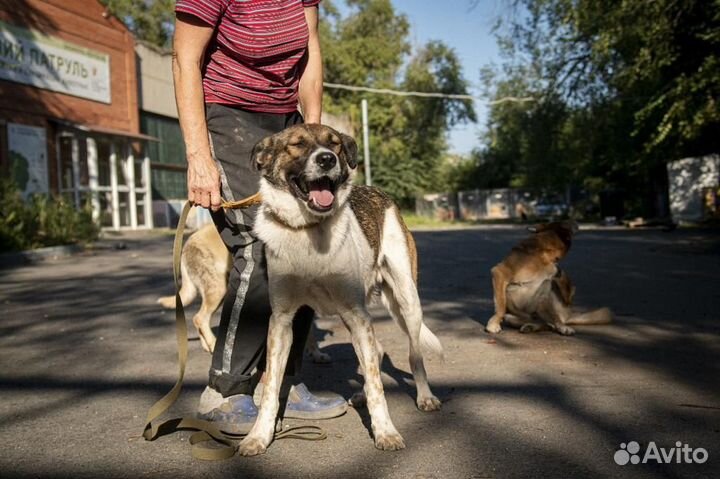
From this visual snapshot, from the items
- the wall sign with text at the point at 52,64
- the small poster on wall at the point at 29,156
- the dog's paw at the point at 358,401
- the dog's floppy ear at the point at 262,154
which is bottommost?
the dog's paw at the point at 358,401

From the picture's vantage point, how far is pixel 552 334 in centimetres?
529

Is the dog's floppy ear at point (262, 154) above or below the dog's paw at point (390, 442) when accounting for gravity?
above

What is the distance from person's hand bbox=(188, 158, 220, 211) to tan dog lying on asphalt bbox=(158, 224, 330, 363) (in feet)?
6.67

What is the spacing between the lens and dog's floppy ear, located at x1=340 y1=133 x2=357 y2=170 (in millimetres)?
3268

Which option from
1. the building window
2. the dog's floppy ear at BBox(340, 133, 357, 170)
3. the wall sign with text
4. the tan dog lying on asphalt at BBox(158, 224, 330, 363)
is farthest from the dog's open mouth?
the wall sign with text

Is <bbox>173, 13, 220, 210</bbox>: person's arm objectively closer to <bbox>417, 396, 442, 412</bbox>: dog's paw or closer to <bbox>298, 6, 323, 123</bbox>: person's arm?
<bbox>298, 6, 323, 123</bbox>: person's arm

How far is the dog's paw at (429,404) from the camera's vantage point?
3322 millimetres

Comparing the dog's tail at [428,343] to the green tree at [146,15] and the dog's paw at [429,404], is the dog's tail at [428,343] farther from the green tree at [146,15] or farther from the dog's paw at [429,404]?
the green tree at [146,15]

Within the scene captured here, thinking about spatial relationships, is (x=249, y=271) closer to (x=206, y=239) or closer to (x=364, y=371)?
(x=364, y=371)

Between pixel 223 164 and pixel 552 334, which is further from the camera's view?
Answer: pixel 552 334

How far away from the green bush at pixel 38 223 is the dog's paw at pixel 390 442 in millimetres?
12820

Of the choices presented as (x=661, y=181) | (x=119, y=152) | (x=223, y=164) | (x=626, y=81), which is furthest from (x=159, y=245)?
(x=661, y=181)

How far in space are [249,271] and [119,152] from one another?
25367mm

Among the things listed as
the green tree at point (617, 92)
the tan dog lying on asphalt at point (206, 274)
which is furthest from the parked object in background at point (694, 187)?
the tan dog lying on asphalt at point (206, 274)
